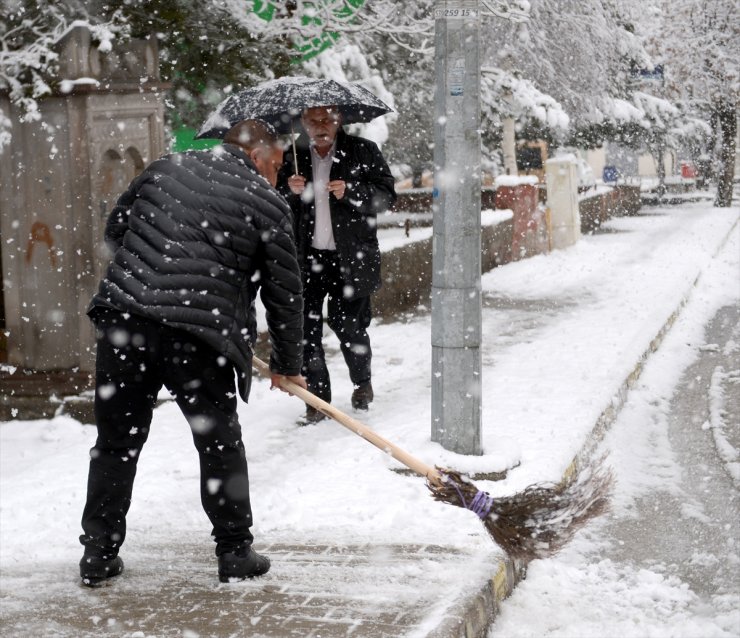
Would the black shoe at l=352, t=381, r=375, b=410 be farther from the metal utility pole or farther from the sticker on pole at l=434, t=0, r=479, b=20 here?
the sticker on pole at l=434, t=0, r=479, b=20

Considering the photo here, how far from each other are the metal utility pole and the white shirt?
37.9 inches

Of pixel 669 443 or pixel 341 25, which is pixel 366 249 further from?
pixel 341 25

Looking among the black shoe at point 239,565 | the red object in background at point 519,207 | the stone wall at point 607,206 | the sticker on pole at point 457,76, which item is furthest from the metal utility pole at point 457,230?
the stone wall at point 607,206

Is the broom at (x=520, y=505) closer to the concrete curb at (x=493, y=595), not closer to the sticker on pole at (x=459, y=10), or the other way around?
the concrete curb at (x=493, y=595)

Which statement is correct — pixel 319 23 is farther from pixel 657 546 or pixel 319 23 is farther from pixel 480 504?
pixel 480 504

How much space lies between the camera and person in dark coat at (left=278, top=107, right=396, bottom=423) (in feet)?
22.3

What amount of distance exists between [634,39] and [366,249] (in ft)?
61.6

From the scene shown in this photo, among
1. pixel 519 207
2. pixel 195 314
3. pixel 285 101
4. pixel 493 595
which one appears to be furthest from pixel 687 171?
pixel 195 314

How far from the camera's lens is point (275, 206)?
14.2 ft

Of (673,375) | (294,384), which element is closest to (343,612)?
(294,384)

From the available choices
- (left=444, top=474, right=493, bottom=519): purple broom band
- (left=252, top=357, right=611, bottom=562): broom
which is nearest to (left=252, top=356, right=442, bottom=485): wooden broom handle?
(left=252, top=357, right=611, bottom=562): broom

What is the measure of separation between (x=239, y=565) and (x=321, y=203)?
3.01 m

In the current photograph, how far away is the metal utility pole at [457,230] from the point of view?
595 centimetres

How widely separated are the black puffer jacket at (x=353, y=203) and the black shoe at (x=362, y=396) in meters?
0.70
